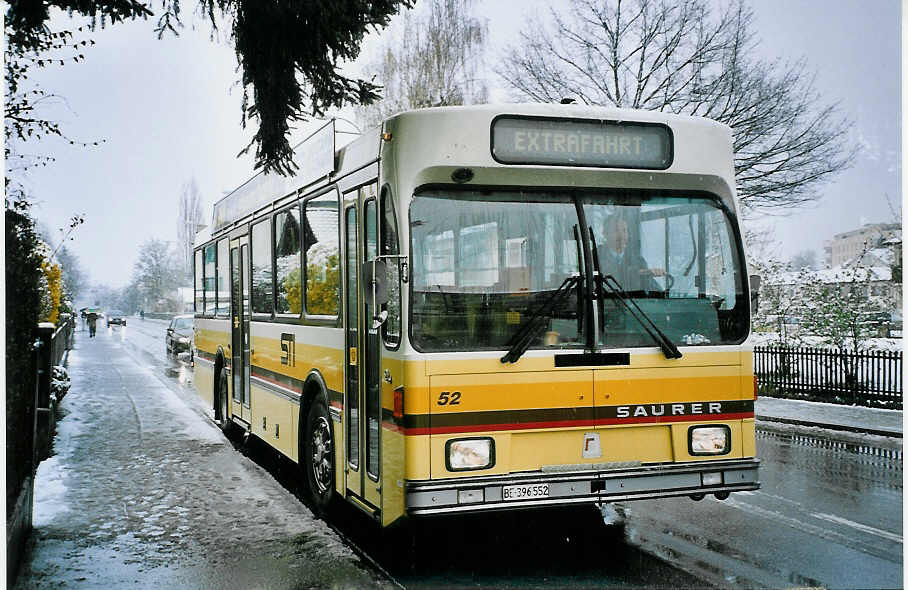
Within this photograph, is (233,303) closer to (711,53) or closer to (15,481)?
(15,481)

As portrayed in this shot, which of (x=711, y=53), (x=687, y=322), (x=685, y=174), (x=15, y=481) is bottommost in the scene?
(x=15, y=481)

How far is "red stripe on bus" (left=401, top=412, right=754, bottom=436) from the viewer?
5.64 meters

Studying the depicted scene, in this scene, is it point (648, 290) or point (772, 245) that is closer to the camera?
point (648, 290)

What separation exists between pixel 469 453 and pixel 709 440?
1649mm

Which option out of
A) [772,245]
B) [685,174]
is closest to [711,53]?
[772,245]

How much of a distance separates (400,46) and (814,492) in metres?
16.6

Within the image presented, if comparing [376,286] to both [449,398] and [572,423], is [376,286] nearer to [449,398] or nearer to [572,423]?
[449,398]

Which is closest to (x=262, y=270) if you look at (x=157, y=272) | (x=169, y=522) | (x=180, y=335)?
(x=169, y=522)

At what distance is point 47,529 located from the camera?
7.40 meters

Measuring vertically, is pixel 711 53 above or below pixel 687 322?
above

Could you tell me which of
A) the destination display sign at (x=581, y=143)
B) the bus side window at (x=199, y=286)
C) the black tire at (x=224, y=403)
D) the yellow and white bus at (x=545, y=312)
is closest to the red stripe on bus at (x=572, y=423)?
the yellow and white bus at (x=545, y=312)

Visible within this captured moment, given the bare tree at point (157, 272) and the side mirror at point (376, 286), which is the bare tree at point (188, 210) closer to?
the bare tree at point (157, 272)

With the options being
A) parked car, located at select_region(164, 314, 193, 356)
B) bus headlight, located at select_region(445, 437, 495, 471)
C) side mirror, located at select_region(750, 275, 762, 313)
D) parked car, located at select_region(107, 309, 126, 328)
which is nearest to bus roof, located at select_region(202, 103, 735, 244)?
side mirror, located at select_region(750, 275, 762, 313)

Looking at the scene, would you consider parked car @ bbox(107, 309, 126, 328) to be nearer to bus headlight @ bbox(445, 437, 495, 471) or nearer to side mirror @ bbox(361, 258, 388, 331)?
side mirror @ bbox(361, 258, 388, 331)
